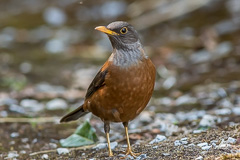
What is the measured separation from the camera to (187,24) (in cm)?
1244

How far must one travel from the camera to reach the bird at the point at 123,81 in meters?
4.69

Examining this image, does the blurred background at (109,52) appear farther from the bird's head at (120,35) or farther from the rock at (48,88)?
the bird's head at (120,35)

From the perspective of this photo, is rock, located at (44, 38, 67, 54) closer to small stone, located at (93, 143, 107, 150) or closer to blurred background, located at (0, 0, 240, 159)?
blurred background, located at (0, 0, 240, 159)

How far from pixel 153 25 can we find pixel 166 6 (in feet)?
2.41

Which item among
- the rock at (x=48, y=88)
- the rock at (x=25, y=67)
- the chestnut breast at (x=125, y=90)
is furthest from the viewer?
the rock at (x=25, y=67)

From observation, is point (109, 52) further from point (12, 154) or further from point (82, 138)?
point (12, 154)

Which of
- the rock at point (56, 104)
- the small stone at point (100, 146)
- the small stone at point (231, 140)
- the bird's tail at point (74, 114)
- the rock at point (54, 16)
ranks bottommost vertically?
the small stone at point (231, 140)

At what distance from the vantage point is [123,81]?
184 inches

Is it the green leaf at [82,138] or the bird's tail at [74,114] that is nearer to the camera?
the green leaf at [82,138]

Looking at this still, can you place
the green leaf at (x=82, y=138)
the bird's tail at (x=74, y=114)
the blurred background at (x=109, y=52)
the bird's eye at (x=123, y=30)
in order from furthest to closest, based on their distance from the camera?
1. the blurred background at (x=109, y=52)
2. the bird's tail at (x=74, y=114)
3. the green leaf at (x=82, y=138)
4. the bird's eye at (x=123, y=30)

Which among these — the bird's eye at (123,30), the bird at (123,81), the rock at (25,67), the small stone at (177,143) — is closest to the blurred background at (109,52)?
the rock at (25,67)

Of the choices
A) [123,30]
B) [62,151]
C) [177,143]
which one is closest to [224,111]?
[177,143]

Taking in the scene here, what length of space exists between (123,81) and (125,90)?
95mm

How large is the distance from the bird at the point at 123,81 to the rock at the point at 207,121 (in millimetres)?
1185
